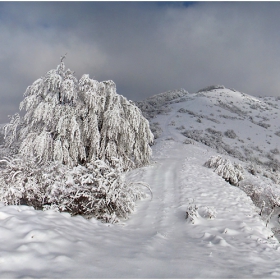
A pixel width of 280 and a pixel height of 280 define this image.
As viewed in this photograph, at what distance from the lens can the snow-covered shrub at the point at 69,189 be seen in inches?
209

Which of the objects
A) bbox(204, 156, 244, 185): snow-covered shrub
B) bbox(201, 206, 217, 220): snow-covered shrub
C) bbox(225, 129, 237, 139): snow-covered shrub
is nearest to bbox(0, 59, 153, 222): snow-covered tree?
bbox(201, 206, 217, 220): snow-covered shrub

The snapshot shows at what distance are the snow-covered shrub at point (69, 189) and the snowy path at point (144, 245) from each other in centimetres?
56

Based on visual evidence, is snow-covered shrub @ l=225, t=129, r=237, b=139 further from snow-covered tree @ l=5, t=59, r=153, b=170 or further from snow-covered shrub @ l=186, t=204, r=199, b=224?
snow-covered shrub @ l=186, t=204, r=199, b=224

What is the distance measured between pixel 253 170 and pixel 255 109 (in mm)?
39436

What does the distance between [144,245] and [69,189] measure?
2.75 metres

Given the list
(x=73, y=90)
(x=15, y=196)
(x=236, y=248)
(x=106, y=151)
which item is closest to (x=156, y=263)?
(x=236, y=248)

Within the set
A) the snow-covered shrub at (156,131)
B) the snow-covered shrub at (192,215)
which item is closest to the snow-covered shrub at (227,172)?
the snow-covered shrub at (192,215)

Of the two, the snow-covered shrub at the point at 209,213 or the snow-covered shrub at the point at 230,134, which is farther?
the snow-covered shrub at the point at 230,134

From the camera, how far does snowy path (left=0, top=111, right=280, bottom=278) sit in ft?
8.32

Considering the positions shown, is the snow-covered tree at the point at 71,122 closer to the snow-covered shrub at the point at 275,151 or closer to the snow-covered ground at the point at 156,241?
the snow-covered ground at the point at 156,241

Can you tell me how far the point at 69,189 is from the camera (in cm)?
544

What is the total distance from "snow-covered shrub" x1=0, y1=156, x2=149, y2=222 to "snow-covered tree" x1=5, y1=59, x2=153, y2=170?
2728 mm

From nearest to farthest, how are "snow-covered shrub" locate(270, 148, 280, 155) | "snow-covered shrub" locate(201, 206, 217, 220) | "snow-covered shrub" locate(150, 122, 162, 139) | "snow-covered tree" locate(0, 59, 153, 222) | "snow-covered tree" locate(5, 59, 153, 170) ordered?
"snow-covered tree" locate(0, 59, 153, 222), "snow-covered shrub" locate(201, 206, 217, 220), "snow-covered tree" locate(5, 59, 153, 170), "snow-covered shrub" locate(270, 148, 280, 155), "snow-covered shrub" locate(150, 122, 162, 139)

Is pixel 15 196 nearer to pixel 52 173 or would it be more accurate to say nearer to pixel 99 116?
pixel 52 173
